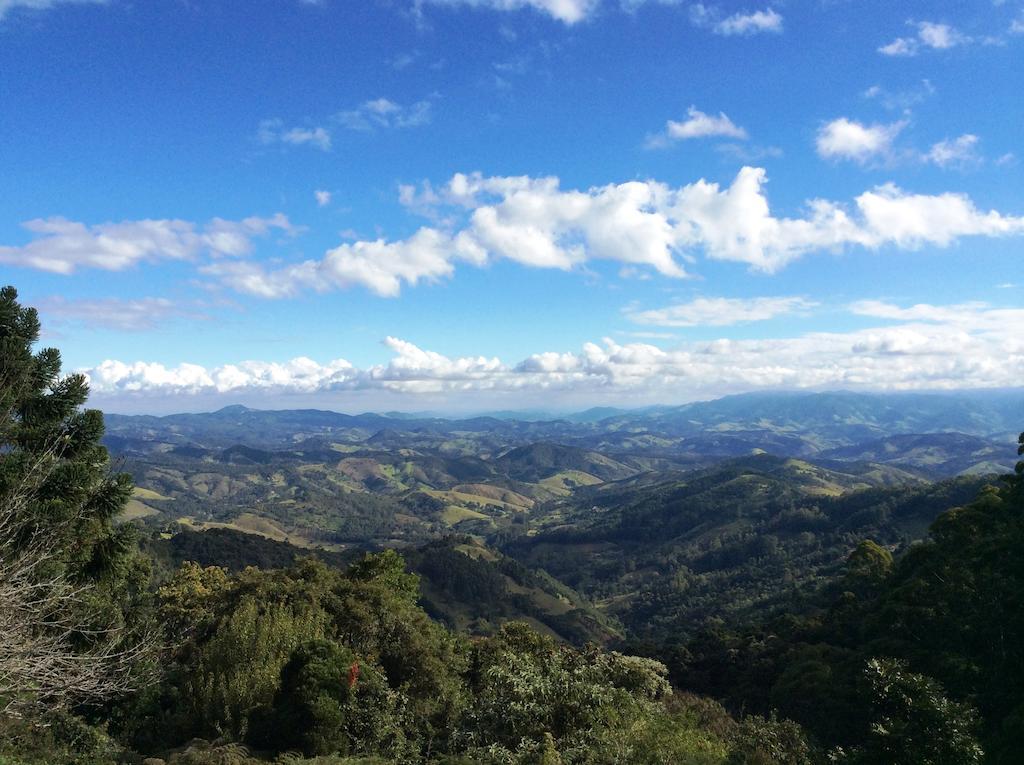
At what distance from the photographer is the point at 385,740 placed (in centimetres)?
1970

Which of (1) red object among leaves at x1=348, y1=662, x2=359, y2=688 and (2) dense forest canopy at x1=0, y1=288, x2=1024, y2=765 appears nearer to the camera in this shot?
(2) dense forest canopy at x1=0, y1=288, x2=1024, y2=765

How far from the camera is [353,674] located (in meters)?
22.0

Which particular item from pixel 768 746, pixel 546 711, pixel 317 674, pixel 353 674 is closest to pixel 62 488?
pixel 317 674

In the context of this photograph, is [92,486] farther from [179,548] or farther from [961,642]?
[179,548]

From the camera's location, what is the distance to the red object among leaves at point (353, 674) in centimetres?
2125

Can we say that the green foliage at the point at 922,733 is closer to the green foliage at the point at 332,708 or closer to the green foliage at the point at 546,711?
the green foliage at the point at 546,711

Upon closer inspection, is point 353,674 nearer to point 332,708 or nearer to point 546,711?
point 332,708

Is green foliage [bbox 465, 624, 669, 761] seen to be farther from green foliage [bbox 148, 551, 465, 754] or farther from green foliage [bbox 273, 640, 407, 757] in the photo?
green foliage [bbox 273, 640, 407, 757]

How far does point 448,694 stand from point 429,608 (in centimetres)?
15704

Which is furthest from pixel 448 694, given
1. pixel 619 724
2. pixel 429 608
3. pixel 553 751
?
pixel 429 608

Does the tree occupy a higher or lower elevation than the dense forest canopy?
higher

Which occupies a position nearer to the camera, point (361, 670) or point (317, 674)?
point (317, 674)

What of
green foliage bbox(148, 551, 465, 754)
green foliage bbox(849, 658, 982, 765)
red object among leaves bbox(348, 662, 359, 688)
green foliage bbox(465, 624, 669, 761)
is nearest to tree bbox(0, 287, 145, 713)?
green foliage bbox(148, 551, 465, 754)

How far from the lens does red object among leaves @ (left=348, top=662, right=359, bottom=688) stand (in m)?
21.2
